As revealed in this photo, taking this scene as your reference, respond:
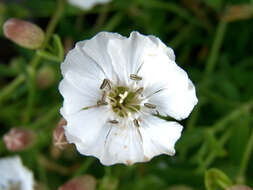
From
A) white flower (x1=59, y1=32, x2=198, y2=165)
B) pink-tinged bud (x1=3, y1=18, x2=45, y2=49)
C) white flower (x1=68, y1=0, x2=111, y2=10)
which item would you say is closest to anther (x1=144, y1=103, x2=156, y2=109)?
white flower (x1=59, y1=32, x2=198, y2=165)

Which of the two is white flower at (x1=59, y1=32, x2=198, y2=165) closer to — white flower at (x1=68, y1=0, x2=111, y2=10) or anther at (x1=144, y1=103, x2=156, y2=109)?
anther at (x1=144, y1=103, x2=156, y2=109)

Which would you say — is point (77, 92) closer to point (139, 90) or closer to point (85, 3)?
point (139, 90)

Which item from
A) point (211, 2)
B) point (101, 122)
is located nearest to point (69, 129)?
point (101, 122)

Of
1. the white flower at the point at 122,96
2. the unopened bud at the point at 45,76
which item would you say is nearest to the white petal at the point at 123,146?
the white flower at the point at 122,96

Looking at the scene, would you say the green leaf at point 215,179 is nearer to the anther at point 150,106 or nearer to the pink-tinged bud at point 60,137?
the anther at point 150,106

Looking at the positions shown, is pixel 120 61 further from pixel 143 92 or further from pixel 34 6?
pixel 34 6

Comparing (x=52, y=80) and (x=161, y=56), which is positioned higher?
(x=161, y=56)

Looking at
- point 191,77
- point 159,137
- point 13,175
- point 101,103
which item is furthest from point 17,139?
point 191,77
